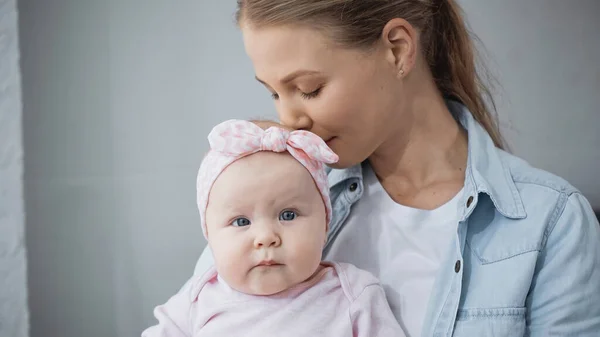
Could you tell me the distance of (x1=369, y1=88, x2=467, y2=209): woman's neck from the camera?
1.65 m

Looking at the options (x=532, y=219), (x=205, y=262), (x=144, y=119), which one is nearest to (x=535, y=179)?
(x=532, y=219)

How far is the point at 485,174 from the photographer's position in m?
1.56

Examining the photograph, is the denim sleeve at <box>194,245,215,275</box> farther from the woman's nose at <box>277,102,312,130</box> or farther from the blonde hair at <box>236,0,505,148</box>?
the blonde hair at <box>236,0,505,148</box>

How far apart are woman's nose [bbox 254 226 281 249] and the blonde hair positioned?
457 mm

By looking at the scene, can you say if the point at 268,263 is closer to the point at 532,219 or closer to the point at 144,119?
the point at 532,219

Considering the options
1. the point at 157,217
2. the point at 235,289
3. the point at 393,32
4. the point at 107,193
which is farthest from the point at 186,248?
the point at 393,32

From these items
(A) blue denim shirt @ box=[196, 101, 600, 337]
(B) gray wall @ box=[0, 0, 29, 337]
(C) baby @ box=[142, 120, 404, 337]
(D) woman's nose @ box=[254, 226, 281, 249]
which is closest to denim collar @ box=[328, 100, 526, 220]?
(A) blue denim shirt @ box=[196, 101, 600, 337]

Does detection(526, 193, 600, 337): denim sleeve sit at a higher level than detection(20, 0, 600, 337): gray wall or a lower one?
lower

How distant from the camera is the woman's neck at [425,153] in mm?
1648

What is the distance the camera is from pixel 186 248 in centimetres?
205

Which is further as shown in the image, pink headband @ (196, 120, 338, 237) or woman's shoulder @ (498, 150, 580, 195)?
Result: woman's shoulder @ (498, 150, 580, 195)

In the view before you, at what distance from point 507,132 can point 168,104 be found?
3.41 feet

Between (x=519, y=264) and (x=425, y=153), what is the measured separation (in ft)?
1.27

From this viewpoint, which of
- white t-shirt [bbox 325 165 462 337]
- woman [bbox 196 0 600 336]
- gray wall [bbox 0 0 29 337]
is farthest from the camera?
gray wall [bbox 0 0 29 337]
